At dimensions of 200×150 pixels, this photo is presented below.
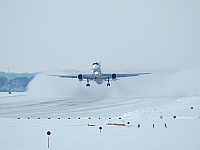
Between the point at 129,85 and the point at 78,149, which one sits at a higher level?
the point at 129,85

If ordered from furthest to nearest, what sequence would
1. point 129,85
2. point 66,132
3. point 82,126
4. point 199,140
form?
point 129,85 → point 82,126 → point 66,132 → point 199,140

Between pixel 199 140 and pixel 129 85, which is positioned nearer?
pixel 199 140

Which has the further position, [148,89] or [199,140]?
[148,89]

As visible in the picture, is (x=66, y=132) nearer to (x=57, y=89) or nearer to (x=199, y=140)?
(x=199, y=140)

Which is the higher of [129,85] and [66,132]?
[129,85]

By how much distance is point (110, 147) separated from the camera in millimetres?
23562

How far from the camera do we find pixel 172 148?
22.8 metres

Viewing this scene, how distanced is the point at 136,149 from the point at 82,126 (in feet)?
43.5

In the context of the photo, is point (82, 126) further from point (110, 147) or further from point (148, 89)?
point (148, 89)

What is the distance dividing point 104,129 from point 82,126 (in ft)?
11.0

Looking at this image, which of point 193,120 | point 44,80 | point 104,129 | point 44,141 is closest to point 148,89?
point 44,80

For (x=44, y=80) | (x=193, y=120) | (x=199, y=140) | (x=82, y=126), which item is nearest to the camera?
(x=199, y=140)

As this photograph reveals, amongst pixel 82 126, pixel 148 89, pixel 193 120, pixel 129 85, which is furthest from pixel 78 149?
pixel 129 85

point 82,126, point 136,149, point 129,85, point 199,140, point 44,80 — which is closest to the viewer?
point 136,149
